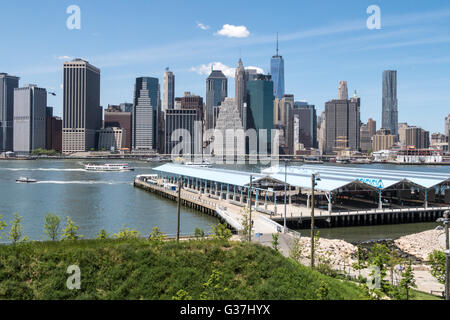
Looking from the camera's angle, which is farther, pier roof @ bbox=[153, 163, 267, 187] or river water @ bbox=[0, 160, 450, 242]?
pier roof @ bbox=[153, 163, 267, 187]

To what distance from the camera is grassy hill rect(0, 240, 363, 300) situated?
587 inches

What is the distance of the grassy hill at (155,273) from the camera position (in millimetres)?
14914

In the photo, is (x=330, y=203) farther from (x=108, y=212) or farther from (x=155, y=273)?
(x=155, y=273)

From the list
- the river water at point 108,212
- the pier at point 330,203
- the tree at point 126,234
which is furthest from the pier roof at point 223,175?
the tree at point 126,234

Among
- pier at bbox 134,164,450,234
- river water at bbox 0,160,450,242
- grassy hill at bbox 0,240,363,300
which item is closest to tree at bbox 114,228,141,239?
grassy hill at bbox 0,240,363,300

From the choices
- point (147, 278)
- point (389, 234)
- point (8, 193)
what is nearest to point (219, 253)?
point (147, 278)

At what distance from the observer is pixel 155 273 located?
1595cm

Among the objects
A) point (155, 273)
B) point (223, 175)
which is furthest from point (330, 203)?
point (155, 273)

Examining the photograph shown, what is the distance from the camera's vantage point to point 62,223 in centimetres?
4766

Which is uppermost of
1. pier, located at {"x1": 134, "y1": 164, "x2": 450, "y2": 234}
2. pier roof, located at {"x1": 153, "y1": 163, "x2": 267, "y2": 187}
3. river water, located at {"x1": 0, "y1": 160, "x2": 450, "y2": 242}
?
pier roof, located at {"x1": 153, "y1": 163, "x2": 267, "y2": 187}

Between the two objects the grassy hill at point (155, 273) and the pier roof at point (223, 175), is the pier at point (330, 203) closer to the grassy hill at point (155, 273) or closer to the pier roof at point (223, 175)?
the pier roof at point (223, 175)

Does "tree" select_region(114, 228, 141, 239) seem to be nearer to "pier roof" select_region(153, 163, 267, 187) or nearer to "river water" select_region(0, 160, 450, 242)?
"river water" select_region(0, 160, 450, 242)

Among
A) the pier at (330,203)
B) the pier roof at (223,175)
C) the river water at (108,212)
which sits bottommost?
the river water at (108,212)

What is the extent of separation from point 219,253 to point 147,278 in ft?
10.6
